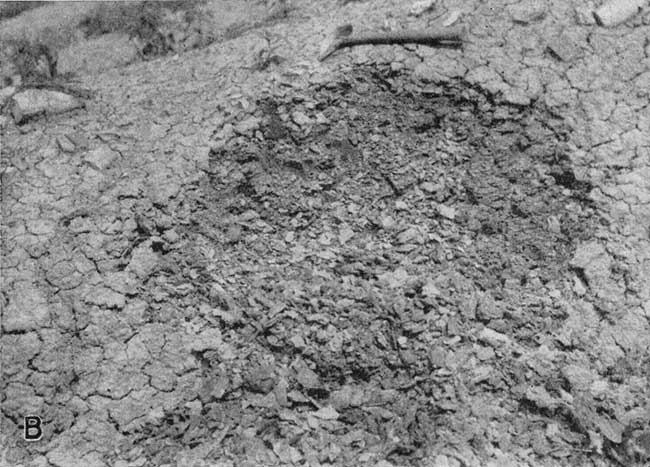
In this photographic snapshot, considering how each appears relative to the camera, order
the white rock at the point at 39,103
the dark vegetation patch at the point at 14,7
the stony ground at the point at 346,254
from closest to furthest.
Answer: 1. the stony ground at the point at 346,254
2. the white rock at the point at 39,103
3. the dark vegetation patch at the point at 14,7

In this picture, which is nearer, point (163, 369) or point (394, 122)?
point (163, 369)

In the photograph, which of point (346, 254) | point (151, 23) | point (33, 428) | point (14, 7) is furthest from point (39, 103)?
point (346, 254)

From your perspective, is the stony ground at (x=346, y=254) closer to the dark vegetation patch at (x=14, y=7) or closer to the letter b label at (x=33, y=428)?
the letter b label at (x=33, y=428)

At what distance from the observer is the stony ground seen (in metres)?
2.70

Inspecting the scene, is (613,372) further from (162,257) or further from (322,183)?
(162,257)

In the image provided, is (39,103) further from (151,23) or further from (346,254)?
(346,254)

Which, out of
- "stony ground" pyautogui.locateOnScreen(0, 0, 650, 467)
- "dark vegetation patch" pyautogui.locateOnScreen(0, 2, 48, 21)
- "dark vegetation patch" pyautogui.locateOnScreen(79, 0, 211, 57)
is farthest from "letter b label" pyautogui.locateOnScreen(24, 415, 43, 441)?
"dark vegetation patch" pyautogui.locateOnScreen(0, 2, 48, 21)

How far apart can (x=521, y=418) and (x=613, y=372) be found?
399mm

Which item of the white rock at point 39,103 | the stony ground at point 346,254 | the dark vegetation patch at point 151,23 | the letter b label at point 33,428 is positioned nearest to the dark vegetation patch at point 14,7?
the dark vegetation patch at point 151,23

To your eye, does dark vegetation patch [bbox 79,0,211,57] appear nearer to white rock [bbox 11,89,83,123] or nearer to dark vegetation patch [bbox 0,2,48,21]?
dark vegetation patch [bbox 0,2,48,21]

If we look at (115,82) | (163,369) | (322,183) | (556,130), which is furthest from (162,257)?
(556,130)

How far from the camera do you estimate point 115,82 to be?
3.76 metres

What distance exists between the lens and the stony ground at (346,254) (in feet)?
8.86

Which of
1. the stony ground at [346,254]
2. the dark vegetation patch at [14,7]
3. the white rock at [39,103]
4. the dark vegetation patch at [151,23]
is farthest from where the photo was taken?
the dark vegetation patch at [14,7]
